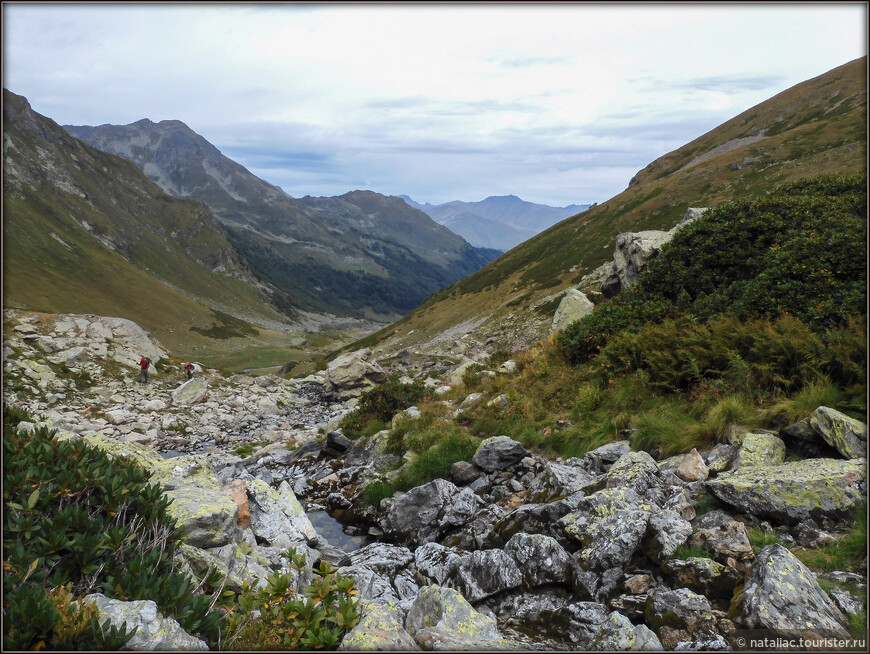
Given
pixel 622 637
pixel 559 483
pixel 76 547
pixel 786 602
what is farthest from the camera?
pixel 559 483

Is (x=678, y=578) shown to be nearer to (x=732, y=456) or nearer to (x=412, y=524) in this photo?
(x=732, y=456)

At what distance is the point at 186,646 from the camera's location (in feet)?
14.3

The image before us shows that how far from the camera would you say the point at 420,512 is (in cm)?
1114

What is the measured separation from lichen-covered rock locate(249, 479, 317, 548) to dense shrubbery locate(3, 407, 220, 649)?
400 centimetres

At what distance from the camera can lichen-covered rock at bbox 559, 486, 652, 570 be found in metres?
6.82

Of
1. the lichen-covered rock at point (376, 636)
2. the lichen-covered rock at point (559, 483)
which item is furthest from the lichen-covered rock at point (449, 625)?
the lichen-covered rock at point (559, 483)

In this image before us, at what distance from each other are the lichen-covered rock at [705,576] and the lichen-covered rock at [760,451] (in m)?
2.35

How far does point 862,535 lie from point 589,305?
18.2 metres

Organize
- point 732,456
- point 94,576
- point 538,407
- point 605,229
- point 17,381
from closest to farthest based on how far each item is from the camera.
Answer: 1. point 94,576
2. point 732,456
3. point 538,407
4. point 17,381
5. point 605,229

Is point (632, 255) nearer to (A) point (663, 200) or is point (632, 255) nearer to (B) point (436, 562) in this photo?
(B) point (436, 562)

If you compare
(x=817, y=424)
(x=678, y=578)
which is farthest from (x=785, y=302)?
(x=678, y=578)

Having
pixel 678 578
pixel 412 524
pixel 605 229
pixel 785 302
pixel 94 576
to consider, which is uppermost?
pixel 605 229

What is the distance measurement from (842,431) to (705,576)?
139 inches

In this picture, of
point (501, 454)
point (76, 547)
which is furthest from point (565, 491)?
point (76, 547)
